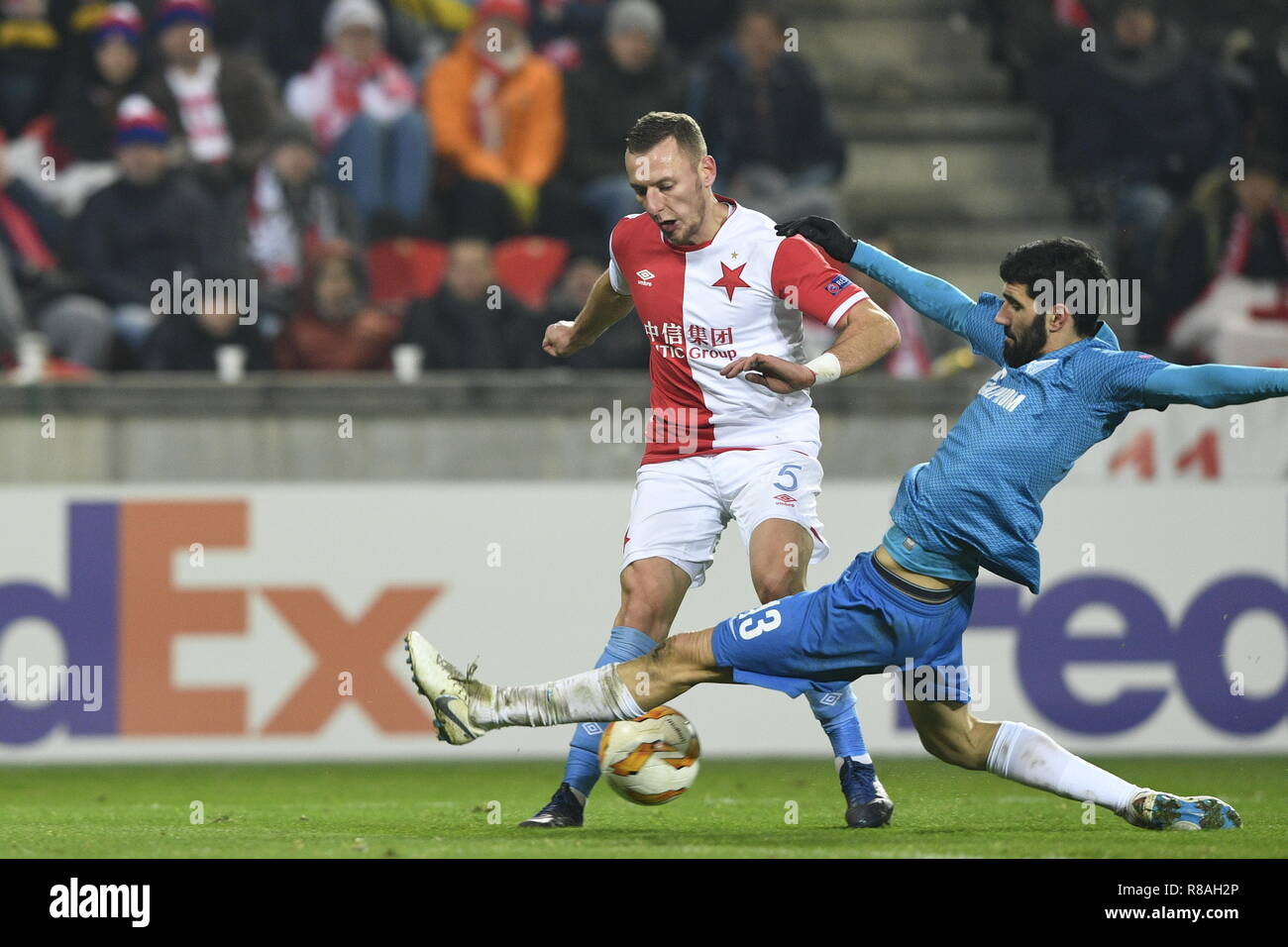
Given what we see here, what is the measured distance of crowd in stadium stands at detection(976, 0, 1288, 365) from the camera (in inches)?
523

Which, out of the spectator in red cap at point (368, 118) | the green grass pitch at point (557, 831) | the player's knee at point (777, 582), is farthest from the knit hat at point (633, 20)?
the player's knee at point (777, 582)

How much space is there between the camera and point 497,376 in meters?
11.9

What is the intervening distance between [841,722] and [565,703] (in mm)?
1284

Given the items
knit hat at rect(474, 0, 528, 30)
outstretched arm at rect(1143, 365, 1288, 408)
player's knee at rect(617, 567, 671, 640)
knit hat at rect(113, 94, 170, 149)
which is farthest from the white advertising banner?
outstretched arm at rect(1143, 365, 1288, 408)

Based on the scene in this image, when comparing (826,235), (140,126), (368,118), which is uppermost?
(368,118)

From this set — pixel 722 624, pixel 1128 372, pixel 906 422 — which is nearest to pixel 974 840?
pixel 722 624

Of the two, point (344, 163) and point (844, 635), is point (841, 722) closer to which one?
point (844, 635)

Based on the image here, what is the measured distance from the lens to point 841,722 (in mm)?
7316

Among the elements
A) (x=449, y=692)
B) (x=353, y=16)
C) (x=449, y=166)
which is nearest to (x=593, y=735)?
(x=449, y=692)

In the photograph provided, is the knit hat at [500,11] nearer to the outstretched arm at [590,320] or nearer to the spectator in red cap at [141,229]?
the spectator in red cap at [141,229]

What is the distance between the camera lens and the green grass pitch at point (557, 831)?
20.6 feet

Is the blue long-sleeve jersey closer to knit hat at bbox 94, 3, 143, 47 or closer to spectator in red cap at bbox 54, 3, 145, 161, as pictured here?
spectator in red cap at bbox 54, 3, 145, 161

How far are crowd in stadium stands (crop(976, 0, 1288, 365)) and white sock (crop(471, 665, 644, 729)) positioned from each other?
7.45 meters

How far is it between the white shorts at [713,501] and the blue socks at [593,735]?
0.92 ft
